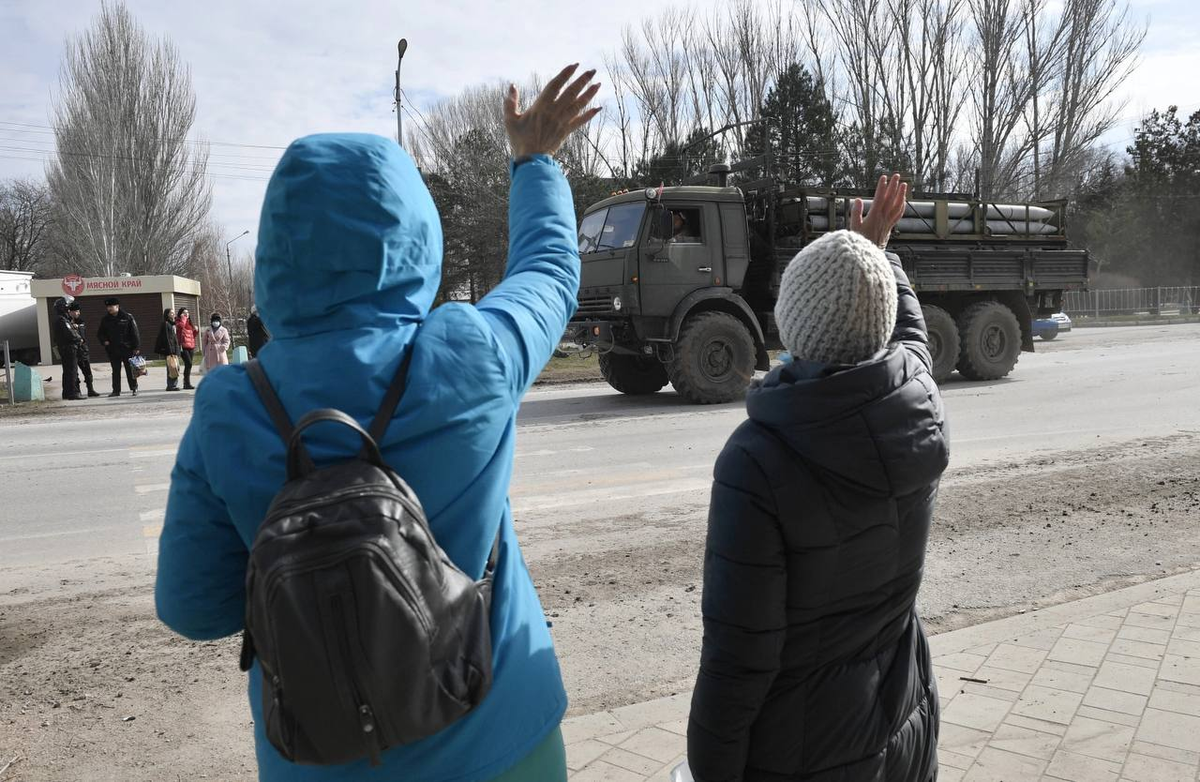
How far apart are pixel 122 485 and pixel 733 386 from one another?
7473 millimetres

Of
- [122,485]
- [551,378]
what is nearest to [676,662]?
[122,485]

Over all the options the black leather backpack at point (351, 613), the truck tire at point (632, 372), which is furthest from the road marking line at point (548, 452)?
the black leather backpack at point (351, 613)

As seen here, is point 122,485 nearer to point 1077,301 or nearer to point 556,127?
point 556,127

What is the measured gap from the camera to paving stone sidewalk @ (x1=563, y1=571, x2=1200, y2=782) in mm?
3143

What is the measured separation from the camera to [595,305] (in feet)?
41.3

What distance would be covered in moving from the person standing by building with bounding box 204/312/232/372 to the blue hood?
18806 millimetres

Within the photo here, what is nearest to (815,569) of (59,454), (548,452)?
(548,452)

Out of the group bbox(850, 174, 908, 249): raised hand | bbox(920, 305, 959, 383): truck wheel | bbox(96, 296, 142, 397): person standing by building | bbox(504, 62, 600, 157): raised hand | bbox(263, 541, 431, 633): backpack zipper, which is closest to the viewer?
bbox(263, 541, 431, 633): backpack zipper

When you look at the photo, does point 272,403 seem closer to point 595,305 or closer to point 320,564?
point 320,564

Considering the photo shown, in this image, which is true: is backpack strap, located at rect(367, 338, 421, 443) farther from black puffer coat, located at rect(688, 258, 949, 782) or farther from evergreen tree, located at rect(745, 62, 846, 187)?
evergreen tree, located at rect(745, 62, 846, 187)

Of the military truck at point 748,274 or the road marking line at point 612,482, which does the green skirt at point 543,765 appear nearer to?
the road marking line at point 612,482

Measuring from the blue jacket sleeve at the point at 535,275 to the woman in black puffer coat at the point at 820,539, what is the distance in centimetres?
41

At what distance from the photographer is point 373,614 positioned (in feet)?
4.11

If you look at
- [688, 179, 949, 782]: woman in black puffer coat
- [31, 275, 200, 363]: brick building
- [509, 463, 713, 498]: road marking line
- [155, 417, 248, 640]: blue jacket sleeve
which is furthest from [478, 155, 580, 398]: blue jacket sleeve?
[31, 275, 200, 363]: brick building
